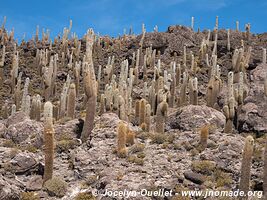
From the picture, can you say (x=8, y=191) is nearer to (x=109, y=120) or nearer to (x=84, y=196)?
(x=84, y=196)

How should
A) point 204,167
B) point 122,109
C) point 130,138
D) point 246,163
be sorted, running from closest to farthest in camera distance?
1. point 246,163
2. point 204,167
3. point 130,138
4. point 122,109

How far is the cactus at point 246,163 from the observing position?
11062mm

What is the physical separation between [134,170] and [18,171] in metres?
3.71

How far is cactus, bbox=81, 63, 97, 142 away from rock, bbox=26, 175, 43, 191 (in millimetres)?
3632

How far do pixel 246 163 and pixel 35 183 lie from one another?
20.8 ft

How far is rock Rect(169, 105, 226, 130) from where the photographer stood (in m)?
17.3

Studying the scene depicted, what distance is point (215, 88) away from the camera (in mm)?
19859

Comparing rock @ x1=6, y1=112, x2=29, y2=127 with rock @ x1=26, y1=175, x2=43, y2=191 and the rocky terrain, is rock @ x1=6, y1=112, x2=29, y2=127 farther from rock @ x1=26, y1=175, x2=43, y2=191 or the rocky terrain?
rock @ x1=26, y1=175, x2=43, y2=191

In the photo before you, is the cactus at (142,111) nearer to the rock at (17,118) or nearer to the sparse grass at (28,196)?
the rock at (17,118)

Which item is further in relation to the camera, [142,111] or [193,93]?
[193,93]

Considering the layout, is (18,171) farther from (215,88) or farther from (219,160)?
(215,88)

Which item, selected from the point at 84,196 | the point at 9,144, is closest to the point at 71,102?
the point at 9,144

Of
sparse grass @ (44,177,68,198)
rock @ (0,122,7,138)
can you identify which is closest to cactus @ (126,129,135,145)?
sparse grass @ (44,177,68,198)

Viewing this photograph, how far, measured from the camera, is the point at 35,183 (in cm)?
1265
